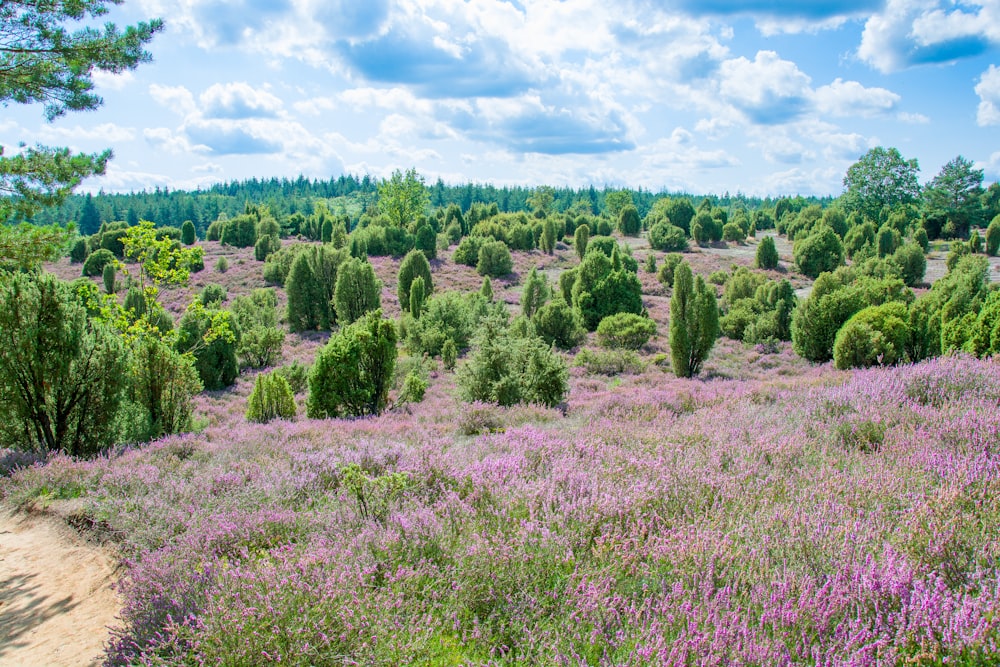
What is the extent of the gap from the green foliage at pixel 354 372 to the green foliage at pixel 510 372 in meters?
1.97

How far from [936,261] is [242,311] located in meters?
56.8

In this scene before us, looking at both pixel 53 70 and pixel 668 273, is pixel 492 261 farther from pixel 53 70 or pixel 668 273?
pixel 53 70

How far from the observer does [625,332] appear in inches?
1021

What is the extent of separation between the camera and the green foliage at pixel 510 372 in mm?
12383

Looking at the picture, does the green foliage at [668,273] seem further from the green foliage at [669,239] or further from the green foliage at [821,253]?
the green foliage at [669,239]

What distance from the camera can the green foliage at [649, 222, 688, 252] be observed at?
201 ft

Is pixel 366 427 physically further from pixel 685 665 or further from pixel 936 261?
pixel 936 261

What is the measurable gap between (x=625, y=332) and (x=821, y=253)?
3126 centimetres

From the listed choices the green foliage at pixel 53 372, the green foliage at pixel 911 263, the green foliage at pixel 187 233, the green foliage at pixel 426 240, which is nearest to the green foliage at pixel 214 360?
the green foliage at pixel 53 372

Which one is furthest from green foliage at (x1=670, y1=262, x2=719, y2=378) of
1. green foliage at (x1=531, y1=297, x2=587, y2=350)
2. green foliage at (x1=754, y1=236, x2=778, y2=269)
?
green foliage at (x1=754, y1=236, x2=778, y2=269)

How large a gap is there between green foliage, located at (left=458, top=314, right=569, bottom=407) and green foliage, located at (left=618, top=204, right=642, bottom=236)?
64.0 meters

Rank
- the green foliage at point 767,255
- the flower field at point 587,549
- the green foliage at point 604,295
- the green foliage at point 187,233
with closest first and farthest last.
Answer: the flower field at point 587,549, the green foliage at point 604,295, the green foliage at point 767,255, the green foliage at point 187,233

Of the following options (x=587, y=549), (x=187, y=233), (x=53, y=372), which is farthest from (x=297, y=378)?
(x=187, y=233)

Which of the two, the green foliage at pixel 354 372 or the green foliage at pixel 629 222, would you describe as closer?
the green foliage at pixel 354 372
